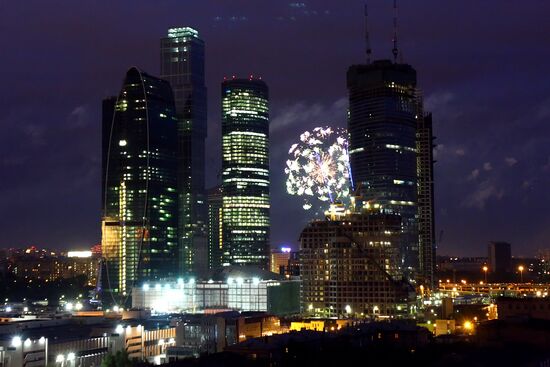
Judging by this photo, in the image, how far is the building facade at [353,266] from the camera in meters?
A: 150

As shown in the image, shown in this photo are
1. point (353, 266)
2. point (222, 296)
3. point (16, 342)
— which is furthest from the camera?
point (222, 296)

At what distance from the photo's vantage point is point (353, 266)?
152750 millimetres

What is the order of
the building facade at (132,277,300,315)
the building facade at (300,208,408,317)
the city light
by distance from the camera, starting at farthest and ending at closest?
the building facade at (132,277,300,315) → the building facade at (300,208,408,317) → the city light

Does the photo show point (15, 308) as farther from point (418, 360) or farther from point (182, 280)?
point (418, 360)

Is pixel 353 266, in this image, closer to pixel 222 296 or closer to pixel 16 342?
pixel 222 296

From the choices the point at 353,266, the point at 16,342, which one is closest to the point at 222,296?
the point at 353,266

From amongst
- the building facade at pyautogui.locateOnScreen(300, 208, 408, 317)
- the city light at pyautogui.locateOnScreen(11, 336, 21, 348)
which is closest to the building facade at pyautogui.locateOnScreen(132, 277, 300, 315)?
the building facade at pyautogui.locateOnScreen(300, 208, 408, 317)

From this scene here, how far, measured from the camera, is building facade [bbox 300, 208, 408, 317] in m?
150

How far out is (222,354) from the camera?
88812 mm

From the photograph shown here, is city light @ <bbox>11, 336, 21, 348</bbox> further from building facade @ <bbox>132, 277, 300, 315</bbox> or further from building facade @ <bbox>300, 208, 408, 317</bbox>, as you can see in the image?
building facade @ <bbox>132, 277, 300, 315</bbox>

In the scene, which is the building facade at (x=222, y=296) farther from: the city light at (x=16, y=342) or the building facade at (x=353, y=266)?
the city light at (x=16, y=342)

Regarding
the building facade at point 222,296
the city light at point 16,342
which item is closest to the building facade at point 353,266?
the building facade at point 222,296

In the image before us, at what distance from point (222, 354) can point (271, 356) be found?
4857 mm

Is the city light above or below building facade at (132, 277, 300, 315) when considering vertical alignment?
below
